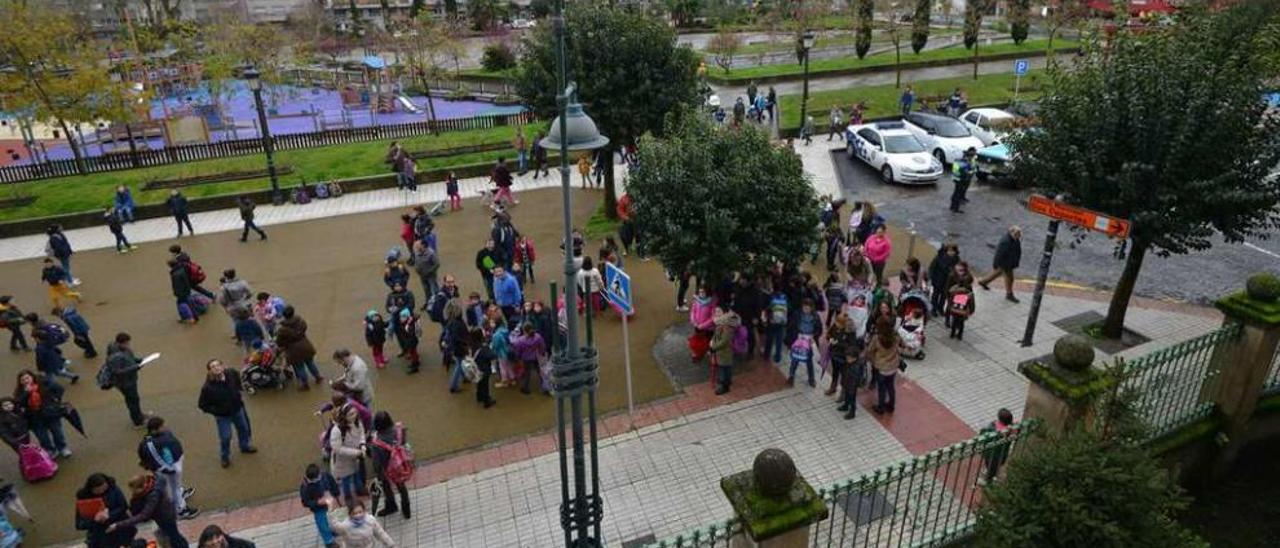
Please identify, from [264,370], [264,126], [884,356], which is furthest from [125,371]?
[264,126]

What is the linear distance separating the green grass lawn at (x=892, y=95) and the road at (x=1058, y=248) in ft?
28.8

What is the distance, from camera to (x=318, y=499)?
8109 mm

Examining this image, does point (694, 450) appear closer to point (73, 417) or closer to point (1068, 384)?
point (1068, 384)

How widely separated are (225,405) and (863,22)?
120ft

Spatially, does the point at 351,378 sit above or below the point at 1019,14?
below

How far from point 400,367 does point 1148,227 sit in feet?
36.6

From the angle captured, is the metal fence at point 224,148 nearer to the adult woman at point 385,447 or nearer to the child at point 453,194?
the child at point 453,194

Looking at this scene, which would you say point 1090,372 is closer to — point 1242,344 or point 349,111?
point 1242,344

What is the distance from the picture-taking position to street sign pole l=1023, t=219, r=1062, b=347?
11.7m

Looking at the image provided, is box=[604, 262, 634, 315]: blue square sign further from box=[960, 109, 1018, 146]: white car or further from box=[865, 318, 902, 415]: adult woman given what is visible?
box=[960, 109, 1018, 146]: white car

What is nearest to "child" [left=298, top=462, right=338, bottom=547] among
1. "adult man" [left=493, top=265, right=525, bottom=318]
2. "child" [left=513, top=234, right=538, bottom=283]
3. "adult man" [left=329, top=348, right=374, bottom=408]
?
"adult man" [left=329, top=348, right=374, bottom=408]

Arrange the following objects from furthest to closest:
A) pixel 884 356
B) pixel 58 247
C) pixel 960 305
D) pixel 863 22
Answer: pixel 863 22 → pixel 58 247 → pixel 960 305 → pixel 884 356

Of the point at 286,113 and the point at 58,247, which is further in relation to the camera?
the point at 286,113

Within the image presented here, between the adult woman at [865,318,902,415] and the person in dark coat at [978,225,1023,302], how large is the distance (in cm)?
448
